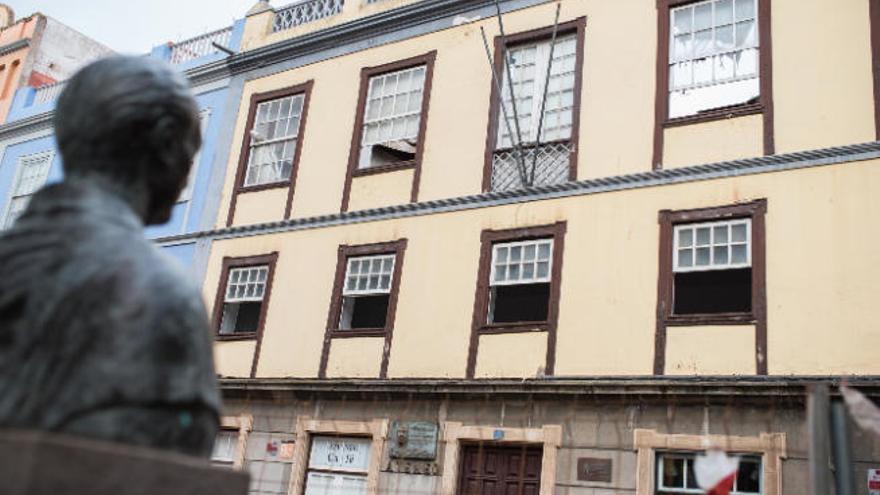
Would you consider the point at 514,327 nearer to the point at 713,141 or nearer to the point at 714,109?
the point at 713,141

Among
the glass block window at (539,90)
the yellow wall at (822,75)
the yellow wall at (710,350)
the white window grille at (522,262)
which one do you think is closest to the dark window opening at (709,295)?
the yellow wall at (710,350)

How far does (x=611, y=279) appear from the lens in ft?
38.2

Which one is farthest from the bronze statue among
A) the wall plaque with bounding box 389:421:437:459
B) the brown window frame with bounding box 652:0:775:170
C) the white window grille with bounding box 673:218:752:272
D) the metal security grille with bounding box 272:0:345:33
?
the metal security grille with bounding box 272:0:345:33

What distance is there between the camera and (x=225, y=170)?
1694 centimetres

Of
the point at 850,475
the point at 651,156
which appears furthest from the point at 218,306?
the point at 850,475

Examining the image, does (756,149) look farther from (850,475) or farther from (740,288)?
(850,475)

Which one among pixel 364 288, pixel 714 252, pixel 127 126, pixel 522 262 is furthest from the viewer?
pixel 364 288

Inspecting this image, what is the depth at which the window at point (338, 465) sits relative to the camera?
42.9ft

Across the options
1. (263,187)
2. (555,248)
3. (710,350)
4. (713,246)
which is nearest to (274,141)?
(263,187)

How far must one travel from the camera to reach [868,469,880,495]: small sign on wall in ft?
30.4

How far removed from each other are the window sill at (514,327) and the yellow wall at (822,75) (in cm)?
381

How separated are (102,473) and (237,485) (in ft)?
1.06

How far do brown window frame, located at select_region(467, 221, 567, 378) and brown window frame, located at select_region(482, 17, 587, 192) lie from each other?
33.5 inches

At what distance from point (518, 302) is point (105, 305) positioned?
1313 centimetres
